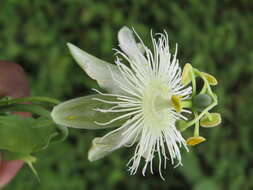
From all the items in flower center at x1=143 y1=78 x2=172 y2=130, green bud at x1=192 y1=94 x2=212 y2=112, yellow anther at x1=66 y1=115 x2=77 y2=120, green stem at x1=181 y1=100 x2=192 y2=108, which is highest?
green bud at x1=192 y1=94 x2=212 y2=112

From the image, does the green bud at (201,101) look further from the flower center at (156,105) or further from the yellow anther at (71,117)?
the yellow anther at (71,117)

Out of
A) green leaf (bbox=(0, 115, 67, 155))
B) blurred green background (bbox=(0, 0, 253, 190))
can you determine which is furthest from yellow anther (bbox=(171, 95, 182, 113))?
blurred green background (bbox=(0, 0, 253, 190))

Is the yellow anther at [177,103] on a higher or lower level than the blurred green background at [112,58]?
higher

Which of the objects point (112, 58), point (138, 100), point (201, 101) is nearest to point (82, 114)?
point (138, 100)

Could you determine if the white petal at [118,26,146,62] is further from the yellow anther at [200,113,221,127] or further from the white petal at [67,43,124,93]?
the yellow anther at [200,113,221,127]

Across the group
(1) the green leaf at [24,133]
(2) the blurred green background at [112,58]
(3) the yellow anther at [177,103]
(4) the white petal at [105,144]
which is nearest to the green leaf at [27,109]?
(1) the green leaf at [24,133]

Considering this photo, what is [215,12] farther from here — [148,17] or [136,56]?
[136,56]
